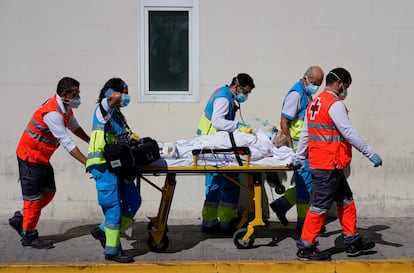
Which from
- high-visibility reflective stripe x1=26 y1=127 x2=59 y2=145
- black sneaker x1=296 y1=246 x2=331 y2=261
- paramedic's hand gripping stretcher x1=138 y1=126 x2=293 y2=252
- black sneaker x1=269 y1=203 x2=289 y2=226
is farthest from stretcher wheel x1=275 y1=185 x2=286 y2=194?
high-visibility reflective stripe x1=26 y1=127 x2=59 y2=145

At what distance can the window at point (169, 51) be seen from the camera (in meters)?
8.97

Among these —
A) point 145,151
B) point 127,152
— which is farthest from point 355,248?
point 127,152

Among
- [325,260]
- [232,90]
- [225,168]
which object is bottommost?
[325,260]

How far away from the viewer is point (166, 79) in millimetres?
9117

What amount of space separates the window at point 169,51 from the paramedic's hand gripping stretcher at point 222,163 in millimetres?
1306

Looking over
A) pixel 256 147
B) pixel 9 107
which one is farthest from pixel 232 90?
pixel 9 107

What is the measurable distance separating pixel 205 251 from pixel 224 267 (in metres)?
0.64

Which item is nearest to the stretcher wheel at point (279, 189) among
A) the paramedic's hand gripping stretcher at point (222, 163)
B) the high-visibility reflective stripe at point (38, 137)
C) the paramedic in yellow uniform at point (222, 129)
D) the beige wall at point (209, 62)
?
the paramedic in yellow uniform at point (222, 129)

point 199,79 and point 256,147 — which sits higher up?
point 199,79

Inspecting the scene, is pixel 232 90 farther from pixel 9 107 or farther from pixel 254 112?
pixel 9 107

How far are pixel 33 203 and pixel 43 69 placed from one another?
181 centimetres

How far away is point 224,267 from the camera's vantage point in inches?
285

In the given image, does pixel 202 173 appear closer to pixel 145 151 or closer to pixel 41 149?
pixel 145 151

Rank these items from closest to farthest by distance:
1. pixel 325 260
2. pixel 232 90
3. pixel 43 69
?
1. pixel 325 260
2. pixel 232 90
3. pixel 43 69
